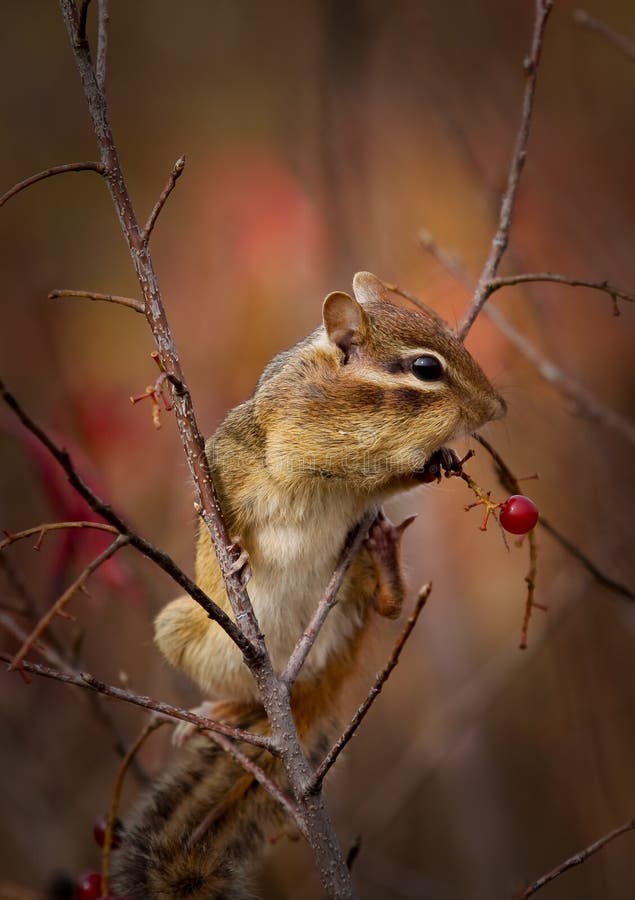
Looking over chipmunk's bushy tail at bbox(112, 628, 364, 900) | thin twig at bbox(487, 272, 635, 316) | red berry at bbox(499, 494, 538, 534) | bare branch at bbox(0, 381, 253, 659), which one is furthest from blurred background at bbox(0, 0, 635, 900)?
bare branch at bbox(0, 381, 253, 659)

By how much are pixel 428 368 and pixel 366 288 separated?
0.48 meters

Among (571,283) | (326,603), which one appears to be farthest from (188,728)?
(571,283)

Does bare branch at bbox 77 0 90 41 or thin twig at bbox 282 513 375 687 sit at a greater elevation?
bare branch at bbox 77 0 90 41

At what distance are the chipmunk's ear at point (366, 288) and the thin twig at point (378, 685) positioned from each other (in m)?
1.24

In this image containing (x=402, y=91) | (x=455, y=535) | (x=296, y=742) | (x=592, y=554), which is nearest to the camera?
(x=296, y=742)

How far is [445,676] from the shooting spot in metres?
4.52

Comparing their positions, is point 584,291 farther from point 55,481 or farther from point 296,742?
point 296,742

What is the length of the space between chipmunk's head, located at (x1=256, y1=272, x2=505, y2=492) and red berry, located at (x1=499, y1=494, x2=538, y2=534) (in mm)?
298

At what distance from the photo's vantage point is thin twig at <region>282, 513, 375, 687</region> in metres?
1.83

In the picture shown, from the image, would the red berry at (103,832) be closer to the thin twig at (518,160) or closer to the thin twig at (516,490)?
the thin twig at (516,490)

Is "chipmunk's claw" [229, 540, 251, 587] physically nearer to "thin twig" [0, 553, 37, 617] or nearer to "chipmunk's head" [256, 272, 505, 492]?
"chipmunk's head" [256, 272, 505, 492]

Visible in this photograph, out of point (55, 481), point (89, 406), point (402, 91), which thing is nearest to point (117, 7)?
point (402, 91)

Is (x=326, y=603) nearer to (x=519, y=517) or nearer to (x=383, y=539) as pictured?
(x=519, y=517)

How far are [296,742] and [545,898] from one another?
318 centimetres
